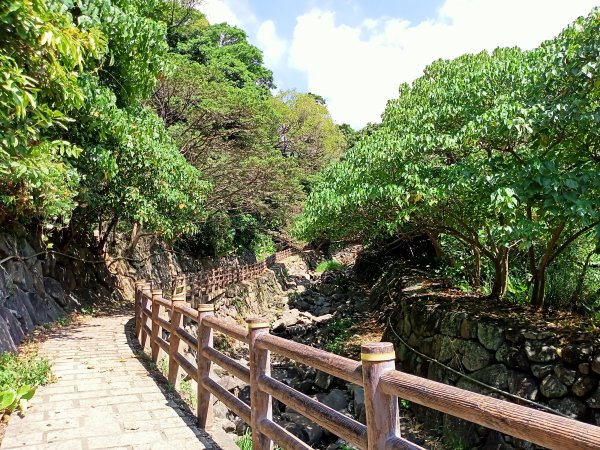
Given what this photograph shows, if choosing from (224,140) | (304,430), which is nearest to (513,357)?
(304,430)

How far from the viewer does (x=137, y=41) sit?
24.6ft

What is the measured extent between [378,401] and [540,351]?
5.00 metres

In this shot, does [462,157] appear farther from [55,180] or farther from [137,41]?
[55,180]

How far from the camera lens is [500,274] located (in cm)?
891

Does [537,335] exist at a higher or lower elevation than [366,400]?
lower

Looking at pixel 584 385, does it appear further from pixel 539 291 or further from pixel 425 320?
pixel 425 320

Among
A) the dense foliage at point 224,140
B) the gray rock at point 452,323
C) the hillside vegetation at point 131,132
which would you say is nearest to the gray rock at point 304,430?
the gray rock at point 452,323

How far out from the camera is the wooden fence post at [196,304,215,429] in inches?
187

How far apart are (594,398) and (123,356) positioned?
6749mm

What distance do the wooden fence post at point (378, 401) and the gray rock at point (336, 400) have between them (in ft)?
21.2

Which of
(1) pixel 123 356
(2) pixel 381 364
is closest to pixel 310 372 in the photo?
(1) pixel 123 356

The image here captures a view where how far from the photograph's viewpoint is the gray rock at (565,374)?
5945 mm

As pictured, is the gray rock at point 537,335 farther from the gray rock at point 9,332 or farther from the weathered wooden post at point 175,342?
the gray rock at point 9,332

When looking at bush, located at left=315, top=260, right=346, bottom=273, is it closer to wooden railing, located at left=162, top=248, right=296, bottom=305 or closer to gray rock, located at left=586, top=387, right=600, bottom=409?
wooden railing, located at left=162, top=248, right=296, bottom=305
